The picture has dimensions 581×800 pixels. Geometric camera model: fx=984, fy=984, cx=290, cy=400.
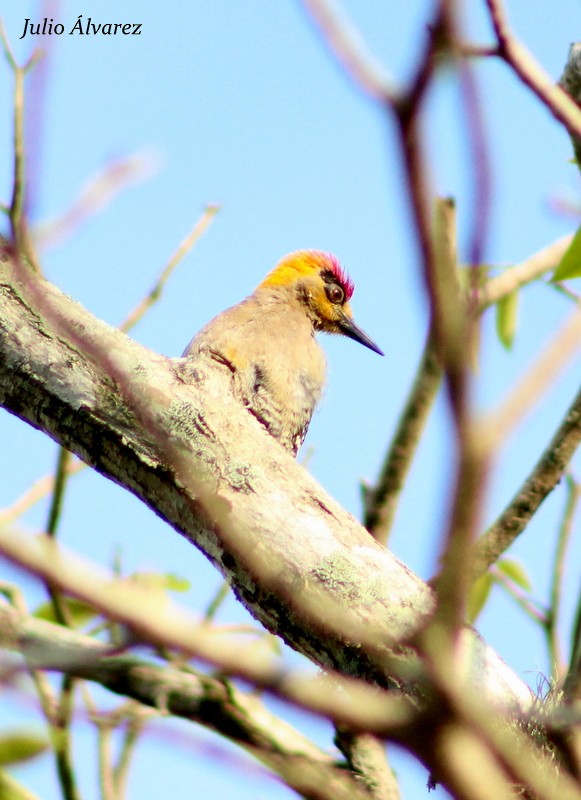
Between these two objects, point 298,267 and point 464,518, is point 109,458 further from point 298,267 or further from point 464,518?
point 298,267

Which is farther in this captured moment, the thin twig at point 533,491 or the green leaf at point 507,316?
the green leaf at point 507,316

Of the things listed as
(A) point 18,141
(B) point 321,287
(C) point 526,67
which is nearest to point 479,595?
(A) point 18,141

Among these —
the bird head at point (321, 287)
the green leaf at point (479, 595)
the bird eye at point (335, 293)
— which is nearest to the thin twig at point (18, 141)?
the green leaf at point (479, 595)

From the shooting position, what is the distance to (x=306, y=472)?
3135mm

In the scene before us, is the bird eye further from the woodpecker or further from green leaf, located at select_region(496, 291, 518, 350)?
green leaf, located at select_region(496, 291, 518, 350)

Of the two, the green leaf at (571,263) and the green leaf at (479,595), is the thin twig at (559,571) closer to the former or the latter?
the green leaf at (479,595)

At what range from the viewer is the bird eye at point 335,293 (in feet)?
19.6

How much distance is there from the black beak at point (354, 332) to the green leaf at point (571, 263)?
372cm

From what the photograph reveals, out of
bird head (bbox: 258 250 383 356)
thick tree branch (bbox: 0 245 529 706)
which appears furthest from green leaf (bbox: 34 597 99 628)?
bird head (bbox: 258 250 383 356)

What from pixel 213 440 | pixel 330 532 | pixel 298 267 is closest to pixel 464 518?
pixel 330 532

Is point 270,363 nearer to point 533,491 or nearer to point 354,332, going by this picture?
point 533,491

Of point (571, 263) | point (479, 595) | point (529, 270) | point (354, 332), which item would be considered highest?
point (571, 263)

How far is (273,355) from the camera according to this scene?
173 inches

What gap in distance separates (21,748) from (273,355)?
1949mm
